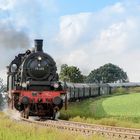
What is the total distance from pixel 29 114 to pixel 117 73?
11652 cm

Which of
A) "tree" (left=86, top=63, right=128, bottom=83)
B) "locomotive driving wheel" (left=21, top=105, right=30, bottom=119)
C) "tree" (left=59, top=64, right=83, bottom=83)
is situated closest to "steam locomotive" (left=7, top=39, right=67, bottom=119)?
"locomotive driving wheel" (left=21, top=105, right=30, bottom=119)

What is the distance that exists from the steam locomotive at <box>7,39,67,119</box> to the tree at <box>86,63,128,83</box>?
110m

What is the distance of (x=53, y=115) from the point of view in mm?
25859

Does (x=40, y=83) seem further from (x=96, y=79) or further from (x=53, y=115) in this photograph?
(x=96, y=79)

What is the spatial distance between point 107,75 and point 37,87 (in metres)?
112

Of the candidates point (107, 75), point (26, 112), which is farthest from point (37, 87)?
point (107, 75)

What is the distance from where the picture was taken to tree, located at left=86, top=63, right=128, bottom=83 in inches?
5399

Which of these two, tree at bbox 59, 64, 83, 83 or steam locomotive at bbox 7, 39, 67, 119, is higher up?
tree at bbox 59, 64, 83, 83

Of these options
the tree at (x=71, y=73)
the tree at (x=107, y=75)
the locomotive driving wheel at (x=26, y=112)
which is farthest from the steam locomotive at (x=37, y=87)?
the tree at (x=107, y=75)

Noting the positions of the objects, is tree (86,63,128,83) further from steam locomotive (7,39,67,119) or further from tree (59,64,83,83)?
steam locomotive (7,39,67,119)

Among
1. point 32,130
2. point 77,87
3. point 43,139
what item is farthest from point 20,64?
point 77,87

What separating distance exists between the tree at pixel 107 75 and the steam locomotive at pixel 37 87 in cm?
10963

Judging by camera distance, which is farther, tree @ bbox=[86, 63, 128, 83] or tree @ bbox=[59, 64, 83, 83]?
tree @ bbox=[86, 63, 128, 83]

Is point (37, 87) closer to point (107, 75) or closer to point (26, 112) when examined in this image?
point (26, 112)
